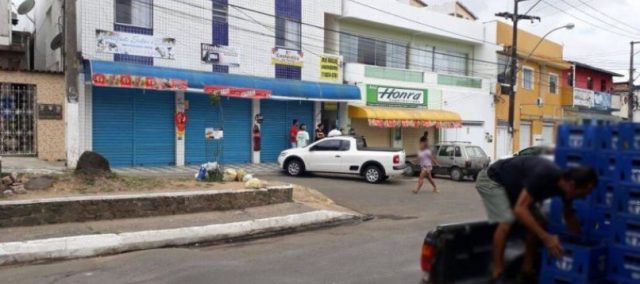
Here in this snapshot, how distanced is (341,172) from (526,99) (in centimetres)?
2091

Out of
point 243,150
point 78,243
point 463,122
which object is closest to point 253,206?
point 78,243

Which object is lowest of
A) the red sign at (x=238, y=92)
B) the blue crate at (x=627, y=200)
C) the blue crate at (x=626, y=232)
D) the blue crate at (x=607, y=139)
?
the blue crate at (x=626, y=232)

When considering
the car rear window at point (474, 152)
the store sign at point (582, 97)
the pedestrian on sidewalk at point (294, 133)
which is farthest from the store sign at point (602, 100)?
the pedestrian on sidewalk at point (294, 133)

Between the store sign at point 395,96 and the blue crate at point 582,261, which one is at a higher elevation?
the store sign at point 395,96

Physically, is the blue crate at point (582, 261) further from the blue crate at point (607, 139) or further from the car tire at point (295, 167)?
the car tire at point (295, 167)

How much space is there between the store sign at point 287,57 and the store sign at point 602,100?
26.5m

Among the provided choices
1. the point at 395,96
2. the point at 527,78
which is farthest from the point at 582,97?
the point at 395,96

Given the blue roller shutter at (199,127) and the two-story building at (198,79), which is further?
the blue roller shutter at (199,127)

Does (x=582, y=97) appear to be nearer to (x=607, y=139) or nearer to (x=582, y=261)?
(x=607, y=139)

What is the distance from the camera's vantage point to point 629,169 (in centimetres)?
350

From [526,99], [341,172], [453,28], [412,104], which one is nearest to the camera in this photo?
[341,172]

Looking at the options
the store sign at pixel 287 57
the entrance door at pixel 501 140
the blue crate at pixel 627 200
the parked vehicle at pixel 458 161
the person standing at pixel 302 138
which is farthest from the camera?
the entrance door at pixel 501 140

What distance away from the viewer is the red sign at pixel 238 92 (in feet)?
66.8

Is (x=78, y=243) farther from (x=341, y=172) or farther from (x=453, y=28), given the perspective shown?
(x=453, y=28)
